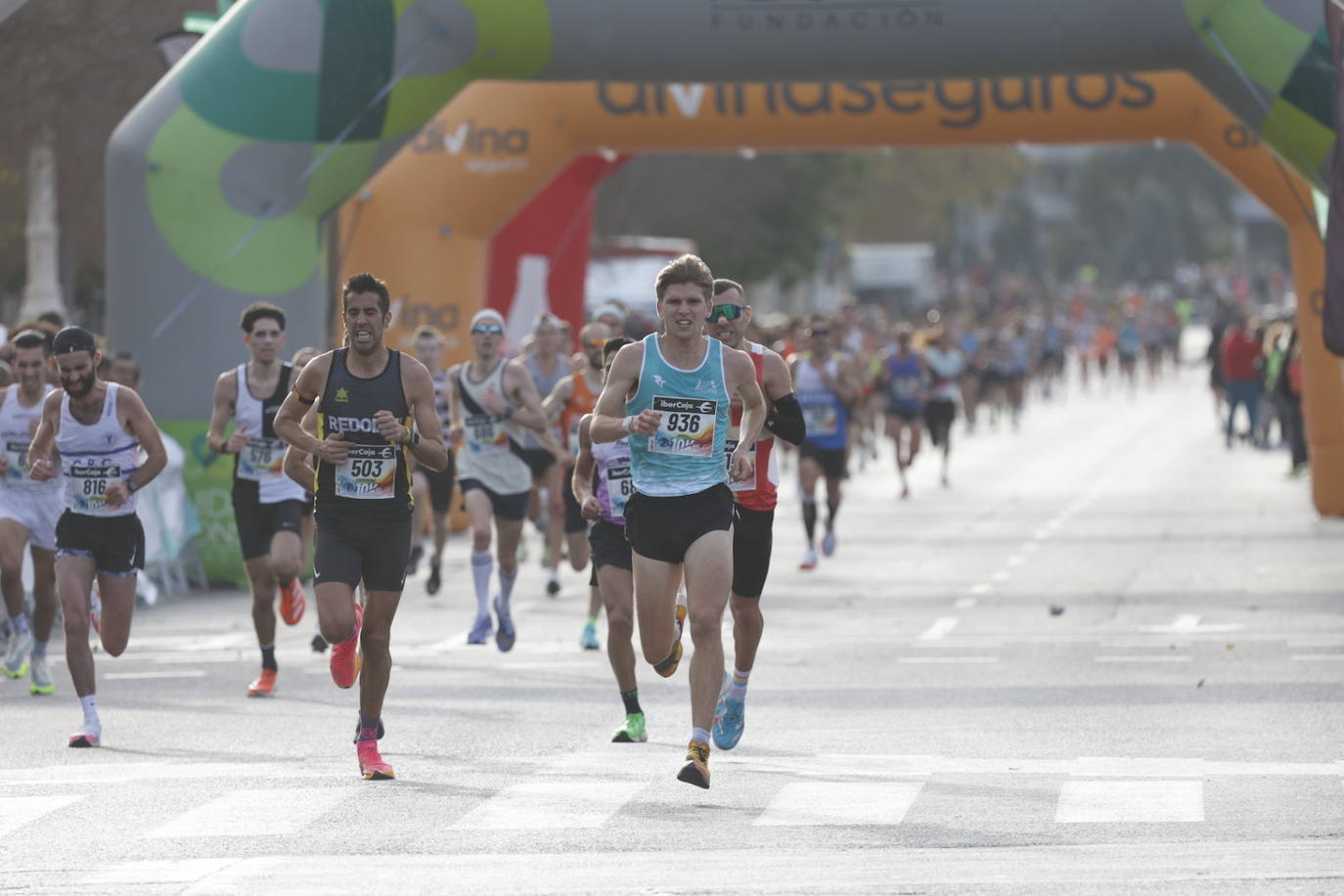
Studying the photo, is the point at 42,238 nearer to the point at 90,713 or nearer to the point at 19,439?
the point at 19,439

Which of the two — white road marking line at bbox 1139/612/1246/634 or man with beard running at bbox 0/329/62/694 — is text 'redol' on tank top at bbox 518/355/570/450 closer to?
white road marking line at bbox 1139/612/1246/634

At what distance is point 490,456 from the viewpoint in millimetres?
14844

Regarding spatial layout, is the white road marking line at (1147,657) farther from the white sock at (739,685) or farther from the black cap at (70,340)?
the black cap at (70,340)

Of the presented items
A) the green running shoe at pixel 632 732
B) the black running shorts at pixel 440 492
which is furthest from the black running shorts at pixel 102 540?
the black running shorts at pixel 440 492

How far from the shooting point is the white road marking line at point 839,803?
8.34 metres

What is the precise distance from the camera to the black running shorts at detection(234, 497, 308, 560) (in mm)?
12805

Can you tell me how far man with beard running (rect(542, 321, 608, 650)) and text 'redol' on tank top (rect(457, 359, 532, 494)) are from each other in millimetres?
275

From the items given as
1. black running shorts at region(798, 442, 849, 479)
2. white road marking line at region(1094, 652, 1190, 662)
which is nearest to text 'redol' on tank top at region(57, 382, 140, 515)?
white road marking line at region(1094, 652, 1190, 662)

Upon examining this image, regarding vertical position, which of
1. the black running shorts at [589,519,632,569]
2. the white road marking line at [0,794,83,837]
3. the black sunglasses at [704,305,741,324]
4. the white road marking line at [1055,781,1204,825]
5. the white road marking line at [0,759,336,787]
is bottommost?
the white road marking line at [0,759,336,787]

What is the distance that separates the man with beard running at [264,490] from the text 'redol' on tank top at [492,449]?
209 centimetres

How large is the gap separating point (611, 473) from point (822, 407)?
290 inches

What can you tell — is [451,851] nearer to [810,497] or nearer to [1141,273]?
[810,497]

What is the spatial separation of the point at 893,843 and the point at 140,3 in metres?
16.0

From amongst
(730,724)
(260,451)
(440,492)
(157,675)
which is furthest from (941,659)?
(440,492)
